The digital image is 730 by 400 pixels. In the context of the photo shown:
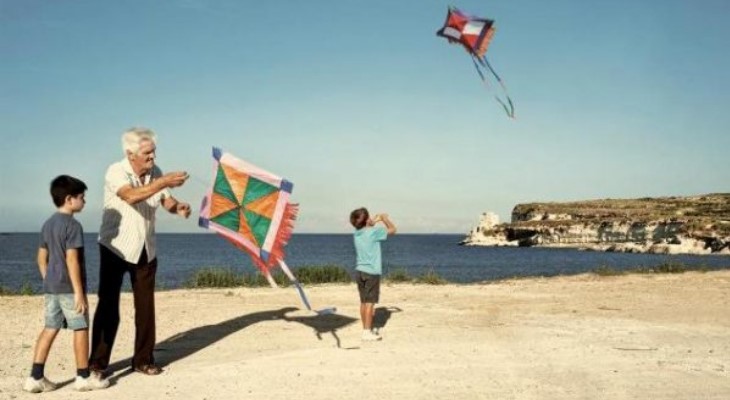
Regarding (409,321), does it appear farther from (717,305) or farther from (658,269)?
(658,269)

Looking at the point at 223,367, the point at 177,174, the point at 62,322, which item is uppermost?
the point at 177,174

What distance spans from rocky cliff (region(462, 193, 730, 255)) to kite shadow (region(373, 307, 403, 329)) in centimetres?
9501

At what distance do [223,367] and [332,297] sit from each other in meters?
7.77

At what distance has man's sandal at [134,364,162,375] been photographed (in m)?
7.43

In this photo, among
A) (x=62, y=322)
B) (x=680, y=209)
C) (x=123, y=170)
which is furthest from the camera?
(x=680, y=209)

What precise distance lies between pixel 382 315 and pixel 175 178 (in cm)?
608

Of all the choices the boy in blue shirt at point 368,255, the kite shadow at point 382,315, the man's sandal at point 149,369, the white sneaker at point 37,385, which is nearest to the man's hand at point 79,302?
the white sneaker at point 37,385

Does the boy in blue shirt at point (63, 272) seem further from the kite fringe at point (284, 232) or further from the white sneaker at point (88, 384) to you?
the kite fringe at point (284, 232)

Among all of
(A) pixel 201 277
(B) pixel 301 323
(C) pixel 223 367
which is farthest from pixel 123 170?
(A) pixel 201 277

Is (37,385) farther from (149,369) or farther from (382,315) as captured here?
(382,315)

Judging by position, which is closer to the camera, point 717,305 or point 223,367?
point 223,367

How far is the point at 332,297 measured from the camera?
15.4 metres

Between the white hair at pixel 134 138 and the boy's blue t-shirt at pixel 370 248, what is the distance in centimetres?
355

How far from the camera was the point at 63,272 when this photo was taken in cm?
653
